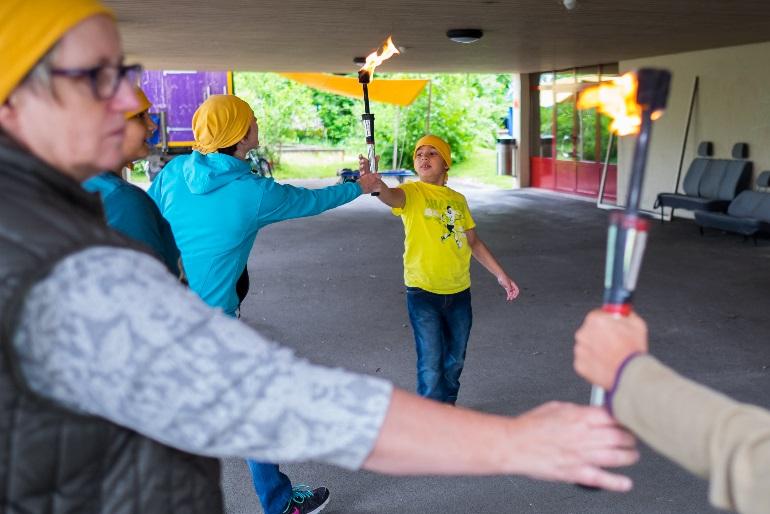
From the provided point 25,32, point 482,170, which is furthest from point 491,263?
point 482,170

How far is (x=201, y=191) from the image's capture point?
3266mm

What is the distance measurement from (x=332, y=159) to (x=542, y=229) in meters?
17.5

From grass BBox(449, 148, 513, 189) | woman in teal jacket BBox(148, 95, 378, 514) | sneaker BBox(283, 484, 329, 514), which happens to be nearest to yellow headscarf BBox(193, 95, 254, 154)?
woman in teal jacket BBox(148, 95, 378, 514)

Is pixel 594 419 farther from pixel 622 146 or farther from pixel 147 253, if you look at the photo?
pixel 622 146

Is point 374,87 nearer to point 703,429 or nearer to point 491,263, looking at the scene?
point 491,263

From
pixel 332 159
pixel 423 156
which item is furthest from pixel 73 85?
pixel 332 159

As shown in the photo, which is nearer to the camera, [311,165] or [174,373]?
[174,373]

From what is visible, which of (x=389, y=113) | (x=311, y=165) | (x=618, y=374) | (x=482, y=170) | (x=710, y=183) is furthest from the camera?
(x=389, y=113)

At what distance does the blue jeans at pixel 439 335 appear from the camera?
447 centimetres

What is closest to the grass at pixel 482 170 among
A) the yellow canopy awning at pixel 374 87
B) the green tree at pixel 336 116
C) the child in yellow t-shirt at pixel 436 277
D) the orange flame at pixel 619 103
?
the yellow canopy awning at pixel 374 87

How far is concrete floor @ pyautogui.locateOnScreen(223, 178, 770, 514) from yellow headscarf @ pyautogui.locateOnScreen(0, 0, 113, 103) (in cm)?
317

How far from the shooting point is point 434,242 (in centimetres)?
448

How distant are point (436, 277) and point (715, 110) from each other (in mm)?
11018

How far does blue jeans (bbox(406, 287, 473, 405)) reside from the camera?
14.7 ft
